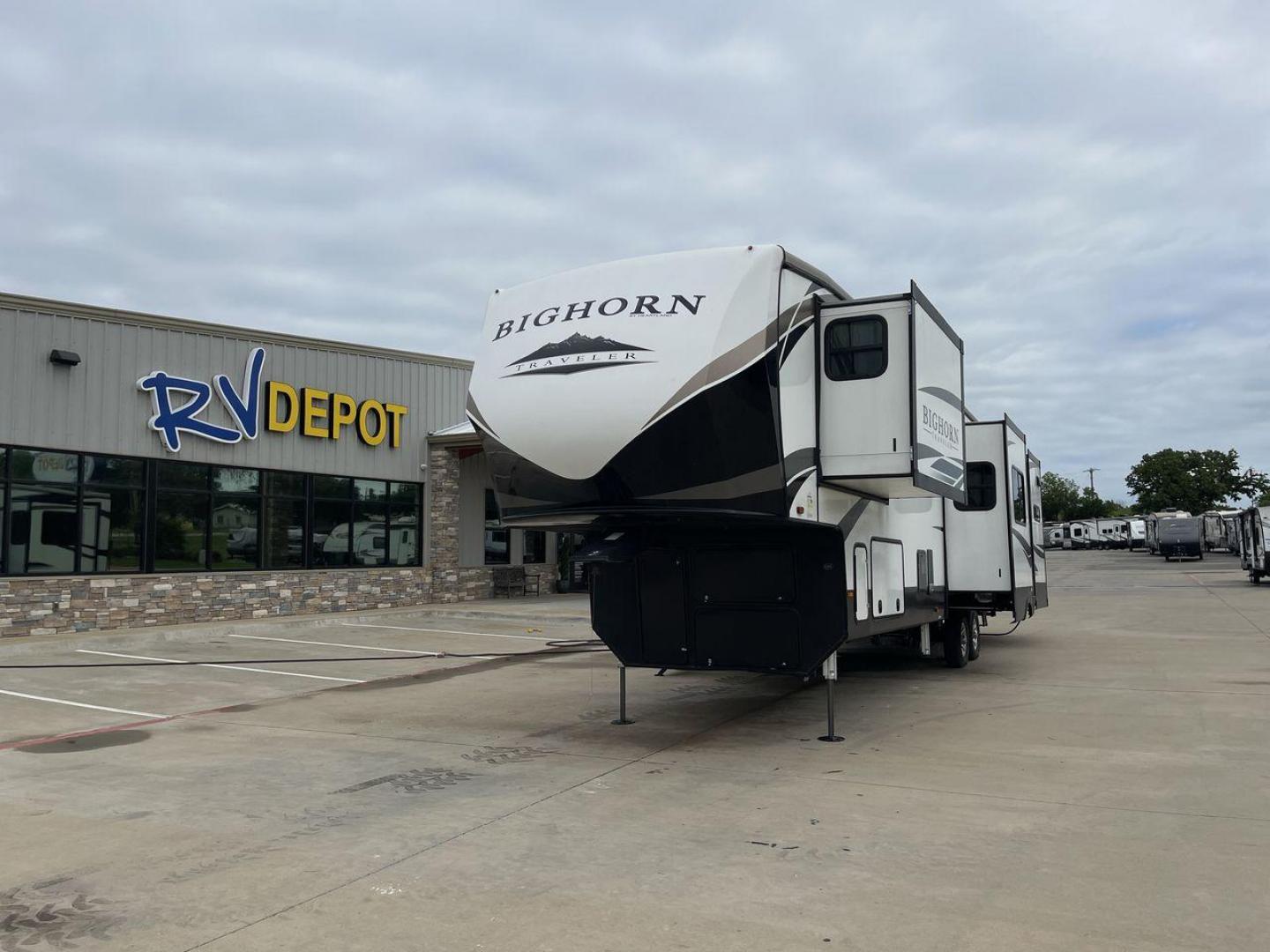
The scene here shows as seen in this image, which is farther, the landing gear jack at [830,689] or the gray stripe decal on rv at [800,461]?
the landing gear jack at [830,689]

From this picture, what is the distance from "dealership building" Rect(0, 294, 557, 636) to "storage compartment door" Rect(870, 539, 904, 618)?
1382 cm

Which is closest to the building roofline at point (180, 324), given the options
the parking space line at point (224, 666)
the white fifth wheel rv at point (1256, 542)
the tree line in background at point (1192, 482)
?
the parking space line at point (224, 666)


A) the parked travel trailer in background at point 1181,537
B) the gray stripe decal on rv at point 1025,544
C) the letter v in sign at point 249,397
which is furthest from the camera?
the parked travel trailer in background at point 1181,537

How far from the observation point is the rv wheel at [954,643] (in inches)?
508

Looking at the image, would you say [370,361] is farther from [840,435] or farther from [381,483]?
[840,435]

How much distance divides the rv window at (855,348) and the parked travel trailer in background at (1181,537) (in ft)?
161

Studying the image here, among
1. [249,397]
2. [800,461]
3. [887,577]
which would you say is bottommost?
[887,577]

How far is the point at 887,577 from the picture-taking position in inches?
365

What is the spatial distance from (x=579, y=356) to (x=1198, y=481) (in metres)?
87.6

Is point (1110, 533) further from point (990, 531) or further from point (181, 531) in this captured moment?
point (181, 531)

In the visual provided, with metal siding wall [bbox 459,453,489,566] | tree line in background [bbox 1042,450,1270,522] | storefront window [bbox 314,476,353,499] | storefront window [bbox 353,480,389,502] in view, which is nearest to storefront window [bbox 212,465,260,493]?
storefront window [bbox 314,476,353,499]

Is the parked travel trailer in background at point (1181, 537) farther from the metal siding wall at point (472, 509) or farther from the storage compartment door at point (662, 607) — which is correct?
the storage compartment door at point (662, 607)

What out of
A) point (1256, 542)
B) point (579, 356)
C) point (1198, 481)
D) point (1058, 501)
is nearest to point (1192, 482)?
point (1198, 481)

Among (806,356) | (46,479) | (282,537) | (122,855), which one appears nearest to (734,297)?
(806,356)
